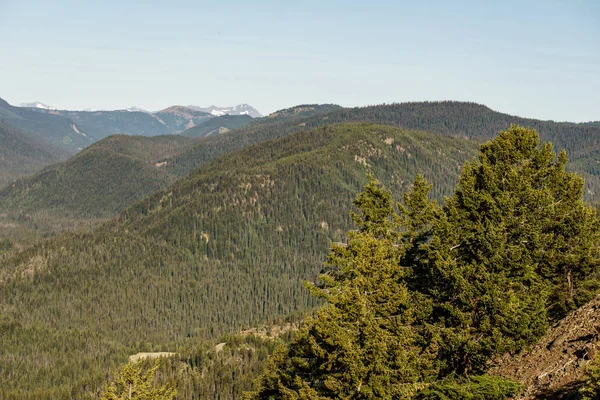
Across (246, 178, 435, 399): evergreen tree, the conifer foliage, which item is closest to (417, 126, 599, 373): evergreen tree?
the conifer foliage

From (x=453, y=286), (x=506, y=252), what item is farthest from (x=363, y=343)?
(x=506, y=252)

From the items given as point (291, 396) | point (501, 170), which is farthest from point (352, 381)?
point (501, 170)

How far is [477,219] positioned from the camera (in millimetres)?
46188

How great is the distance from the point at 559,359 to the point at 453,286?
920cm

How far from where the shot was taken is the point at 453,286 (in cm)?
4247

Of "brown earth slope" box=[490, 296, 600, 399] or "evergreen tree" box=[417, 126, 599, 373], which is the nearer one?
"brown earth slope" box=[490, 296, 600, 399]

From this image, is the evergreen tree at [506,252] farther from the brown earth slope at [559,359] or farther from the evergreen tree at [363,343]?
the evergreen tree at [363,343]

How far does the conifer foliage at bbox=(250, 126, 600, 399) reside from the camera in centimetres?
3444

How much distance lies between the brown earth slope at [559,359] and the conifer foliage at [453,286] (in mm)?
1285

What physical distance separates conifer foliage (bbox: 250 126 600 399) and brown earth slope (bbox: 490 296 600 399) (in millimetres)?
1285

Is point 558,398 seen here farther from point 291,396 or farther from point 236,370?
point 236,370

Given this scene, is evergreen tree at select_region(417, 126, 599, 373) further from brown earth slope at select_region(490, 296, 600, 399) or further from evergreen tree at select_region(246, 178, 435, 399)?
evergreen tree at select_region(246, 178, 435, 399)

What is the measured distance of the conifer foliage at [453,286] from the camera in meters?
34.4

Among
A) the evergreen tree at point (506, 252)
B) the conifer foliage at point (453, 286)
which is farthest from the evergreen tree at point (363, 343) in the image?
the evergreen tree at point (506, 252)
